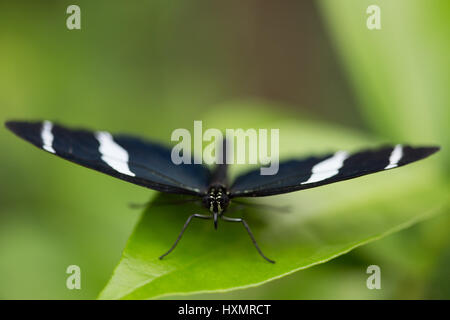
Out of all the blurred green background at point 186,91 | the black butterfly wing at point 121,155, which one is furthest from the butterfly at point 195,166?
the blurred green background at point 186,91

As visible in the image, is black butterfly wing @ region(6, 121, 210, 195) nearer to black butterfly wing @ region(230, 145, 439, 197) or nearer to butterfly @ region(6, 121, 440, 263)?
butterfly @ region(6, 121, 440, 263)

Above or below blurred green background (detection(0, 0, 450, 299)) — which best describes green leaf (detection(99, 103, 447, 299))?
below

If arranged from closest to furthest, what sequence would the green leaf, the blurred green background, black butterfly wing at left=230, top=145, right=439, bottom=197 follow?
the green leaf, black butterfly wing at left=230, top=145, right=439, bottom=197, the blurred green background

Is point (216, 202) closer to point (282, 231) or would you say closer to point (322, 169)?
point (282, 231)

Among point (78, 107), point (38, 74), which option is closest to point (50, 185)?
point (78, 107)

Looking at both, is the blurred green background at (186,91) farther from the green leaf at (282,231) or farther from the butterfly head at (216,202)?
the butterfly head at (216,202)

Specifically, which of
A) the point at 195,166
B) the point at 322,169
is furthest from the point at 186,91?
the point at 322,169

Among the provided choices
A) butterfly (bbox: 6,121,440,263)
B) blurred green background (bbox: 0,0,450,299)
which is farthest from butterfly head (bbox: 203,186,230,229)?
blurred green background (bbox: 0,0,450,299)
